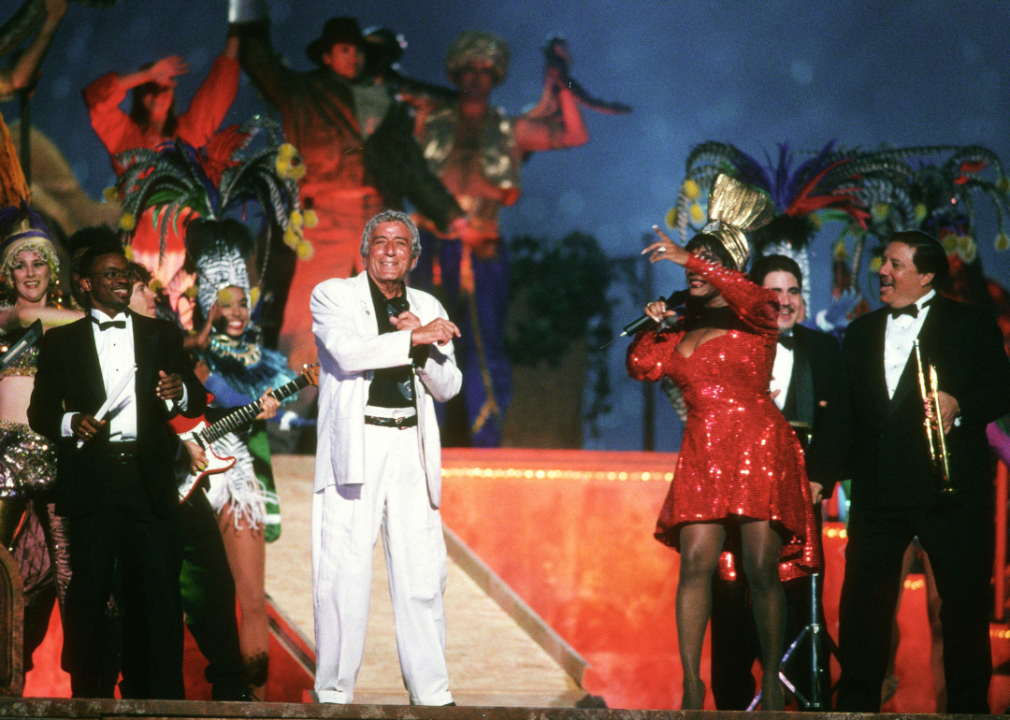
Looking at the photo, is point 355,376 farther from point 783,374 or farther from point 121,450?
point 783,374

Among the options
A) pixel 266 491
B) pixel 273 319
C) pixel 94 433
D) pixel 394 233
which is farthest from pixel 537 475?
pixel 94 433

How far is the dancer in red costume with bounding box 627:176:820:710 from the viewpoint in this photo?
3.20m

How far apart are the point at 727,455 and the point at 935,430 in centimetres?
87

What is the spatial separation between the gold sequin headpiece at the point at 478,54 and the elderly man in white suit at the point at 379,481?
2975 millimetres

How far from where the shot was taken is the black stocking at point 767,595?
10.3 feet

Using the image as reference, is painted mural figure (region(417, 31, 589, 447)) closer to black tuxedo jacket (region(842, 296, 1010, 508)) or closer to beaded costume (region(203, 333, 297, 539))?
beaded costume (region(203, 333, 297, 539))

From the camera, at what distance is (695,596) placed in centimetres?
318

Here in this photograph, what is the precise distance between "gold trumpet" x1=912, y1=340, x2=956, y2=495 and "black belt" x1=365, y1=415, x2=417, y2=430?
175cm

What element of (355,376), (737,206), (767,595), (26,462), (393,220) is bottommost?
(767,595)

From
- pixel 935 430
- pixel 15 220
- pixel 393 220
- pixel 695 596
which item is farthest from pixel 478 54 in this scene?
pixel 695 596

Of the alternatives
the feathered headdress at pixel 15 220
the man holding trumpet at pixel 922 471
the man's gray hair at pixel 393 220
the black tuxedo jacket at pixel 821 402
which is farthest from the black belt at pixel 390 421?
the feathered headdress at pixel 15 220

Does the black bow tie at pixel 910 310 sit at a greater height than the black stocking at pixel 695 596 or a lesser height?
greater

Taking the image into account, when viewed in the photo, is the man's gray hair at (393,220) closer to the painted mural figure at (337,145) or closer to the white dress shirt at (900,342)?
the white dress shirt at (900,342)

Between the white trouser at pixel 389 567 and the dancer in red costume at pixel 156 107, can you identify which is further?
the dancer in red costume at pixel 156 107
